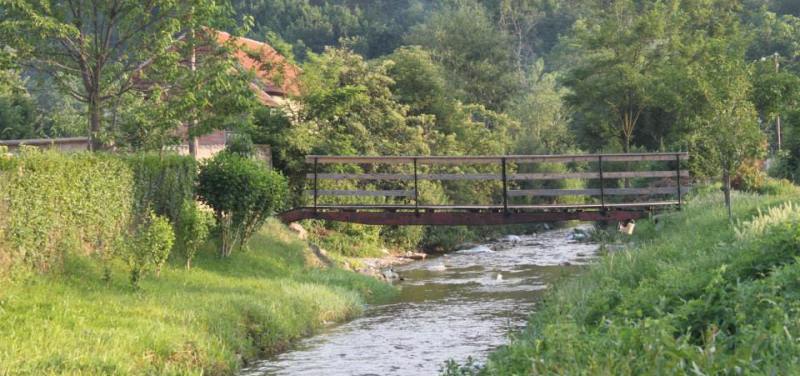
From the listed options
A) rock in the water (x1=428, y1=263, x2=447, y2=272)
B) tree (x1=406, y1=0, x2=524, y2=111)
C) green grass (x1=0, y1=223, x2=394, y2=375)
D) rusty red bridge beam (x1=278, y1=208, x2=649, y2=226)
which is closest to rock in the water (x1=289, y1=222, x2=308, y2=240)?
rusty red bridge beam (x1=278, y1=208, x2=649, y2=226)

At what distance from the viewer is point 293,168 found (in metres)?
32.7

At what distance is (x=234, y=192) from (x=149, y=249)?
4797mm

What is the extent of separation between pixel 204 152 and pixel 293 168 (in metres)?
3.08

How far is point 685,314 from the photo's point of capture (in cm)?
990

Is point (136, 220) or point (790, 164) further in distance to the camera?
point (790, 164)

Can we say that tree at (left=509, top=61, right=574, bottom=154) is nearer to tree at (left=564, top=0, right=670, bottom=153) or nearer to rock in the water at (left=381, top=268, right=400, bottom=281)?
tree at (left=564, top=0, right=670, bottom=153)

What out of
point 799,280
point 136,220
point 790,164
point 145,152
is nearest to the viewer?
point 799,280

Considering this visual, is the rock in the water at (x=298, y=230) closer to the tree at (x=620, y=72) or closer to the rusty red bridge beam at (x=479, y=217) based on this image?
the rusty red bridge beam at (x=479, y=217)

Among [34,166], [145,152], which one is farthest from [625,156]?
[34,166]

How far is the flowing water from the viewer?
1464 cm

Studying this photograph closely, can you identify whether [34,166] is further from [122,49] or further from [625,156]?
[625,156]

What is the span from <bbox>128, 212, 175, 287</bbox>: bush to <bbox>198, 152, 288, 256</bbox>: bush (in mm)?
4047

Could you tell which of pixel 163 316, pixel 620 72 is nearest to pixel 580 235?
pixel 620 72

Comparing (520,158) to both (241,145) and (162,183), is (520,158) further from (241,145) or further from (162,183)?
(162,183)
